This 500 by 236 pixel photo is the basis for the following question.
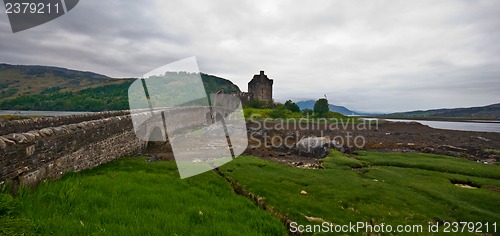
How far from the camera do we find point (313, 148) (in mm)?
32062

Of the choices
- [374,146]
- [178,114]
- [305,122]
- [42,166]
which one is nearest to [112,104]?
[305,122]

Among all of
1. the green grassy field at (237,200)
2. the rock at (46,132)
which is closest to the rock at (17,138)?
the rock at (46,132)

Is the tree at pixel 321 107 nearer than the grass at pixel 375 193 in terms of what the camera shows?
No

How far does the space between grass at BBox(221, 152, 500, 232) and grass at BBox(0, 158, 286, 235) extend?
113 inches

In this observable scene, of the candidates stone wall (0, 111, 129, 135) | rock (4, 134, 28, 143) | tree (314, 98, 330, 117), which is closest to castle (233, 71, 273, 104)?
tree (314, 98, 330, 117)

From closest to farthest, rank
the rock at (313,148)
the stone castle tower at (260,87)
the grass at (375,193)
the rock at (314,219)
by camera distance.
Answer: the rock at (314,219) < the grass at (375,193) < the rock at (313,148) < the stone castle tower at (260,87)

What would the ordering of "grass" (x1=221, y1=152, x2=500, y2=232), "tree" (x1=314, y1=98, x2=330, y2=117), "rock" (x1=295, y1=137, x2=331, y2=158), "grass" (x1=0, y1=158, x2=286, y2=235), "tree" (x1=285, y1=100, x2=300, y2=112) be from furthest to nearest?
"tree" (x1=285, y1=100, x2=300, y2=112) → "tree" (x1=314, y1=98, x2=330, y2=117) → "rock" (x1=295, y1=137, x2=331, y2=158) → "grass" (x1=221, y1=152, x2=500, y2=232) → "grass" (x1=0, y1=158, x2=286, y2=235)

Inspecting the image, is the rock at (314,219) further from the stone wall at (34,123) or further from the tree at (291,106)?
the tree at (291,106)

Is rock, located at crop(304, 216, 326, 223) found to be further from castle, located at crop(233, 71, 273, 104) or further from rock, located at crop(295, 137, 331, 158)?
castle, located at crop(233, 71, 273, 104)

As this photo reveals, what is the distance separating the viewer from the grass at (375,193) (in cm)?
1251

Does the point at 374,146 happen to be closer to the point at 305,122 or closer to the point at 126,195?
the point at 305,122

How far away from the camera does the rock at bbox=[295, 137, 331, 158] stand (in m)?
31.5

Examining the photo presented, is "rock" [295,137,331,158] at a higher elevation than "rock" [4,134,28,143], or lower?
lower

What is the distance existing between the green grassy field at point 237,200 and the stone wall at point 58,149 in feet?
2.52
